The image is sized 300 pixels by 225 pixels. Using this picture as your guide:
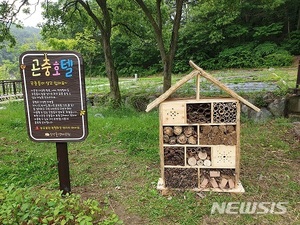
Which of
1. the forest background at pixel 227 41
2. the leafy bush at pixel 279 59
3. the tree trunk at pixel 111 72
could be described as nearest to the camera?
the tree trunk at pixel 111 72

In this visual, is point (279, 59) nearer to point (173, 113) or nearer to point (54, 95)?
point (173, 113)

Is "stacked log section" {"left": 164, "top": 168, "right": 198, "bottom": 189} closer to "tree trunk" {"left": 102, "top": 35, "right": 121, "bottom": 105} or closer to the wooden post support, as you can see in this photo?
Result: the wooden post support

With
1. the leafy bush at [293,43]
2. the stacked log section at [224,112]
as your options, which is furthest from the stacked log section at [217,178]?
the leafy bush at [293,43]

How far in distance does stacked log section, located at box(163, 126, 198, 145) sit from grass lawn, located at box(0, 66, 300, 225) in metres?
0.66

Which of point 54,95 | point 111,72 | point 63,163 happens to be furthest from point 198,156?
point 111,72

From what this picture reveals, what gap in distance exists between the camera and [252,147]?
4895 mm

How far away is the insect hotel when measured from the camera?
318cm

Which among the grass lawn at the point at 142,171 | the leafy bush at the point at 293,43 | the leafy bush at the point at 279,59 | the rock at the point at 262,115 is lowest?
the grass lawn at the point at 142,171

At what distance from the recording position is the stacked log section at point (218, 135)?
127 inches

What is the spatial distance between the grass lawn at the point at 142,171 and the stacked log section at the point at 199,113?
3.08 ft

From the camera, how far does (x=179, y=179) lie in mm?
3402

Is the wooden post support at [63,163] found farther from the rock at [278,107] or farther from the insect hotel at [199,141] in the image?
the rock at [278,107]

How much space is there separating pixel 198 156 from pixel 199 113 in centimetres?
57

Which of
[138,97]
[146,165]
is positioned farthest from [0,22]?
[146,165]
